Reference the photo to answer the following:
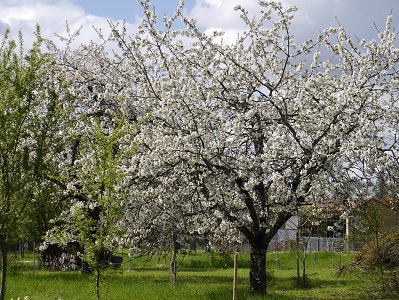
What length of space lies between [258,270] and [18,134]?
5810mm

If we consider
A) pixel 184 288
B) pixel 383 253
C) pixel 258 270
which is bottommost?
pixel 184 288

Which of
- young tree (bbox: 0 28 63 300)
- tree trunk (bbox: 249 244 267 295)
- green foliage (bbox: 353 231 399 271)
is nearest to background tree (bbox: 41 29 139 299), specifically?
young tree (bbox: 0 28 63 300)

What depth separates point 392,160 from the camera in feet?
34.3

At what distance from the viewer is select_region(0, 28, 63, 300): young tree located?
33.6 ft

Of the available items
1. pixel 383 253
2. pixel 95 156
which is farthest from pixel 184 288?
pixel 383 253

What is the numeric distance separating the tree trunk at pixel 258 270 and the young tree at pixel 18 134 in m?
4.93

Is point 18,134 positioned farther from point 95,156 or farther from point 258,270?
point 258,270

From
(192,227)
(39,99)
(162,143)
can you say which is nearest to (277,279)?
(192,227)

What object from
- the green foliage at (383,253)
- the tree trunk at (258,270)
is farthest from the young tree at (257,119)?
the green foliage at (383,253)

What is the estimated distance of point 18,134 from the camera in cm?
1032

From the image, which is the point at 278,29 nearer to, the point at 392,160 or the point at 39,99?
the point at 392,160

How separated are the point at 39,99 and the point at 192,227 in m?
4.27

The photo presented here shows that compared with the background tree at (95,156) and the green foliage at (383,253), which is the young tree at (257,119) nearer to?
the background tree at (95,156)

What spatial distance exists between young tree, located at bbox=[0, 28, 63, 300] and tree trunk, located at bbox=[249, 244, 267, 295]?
493 cm
